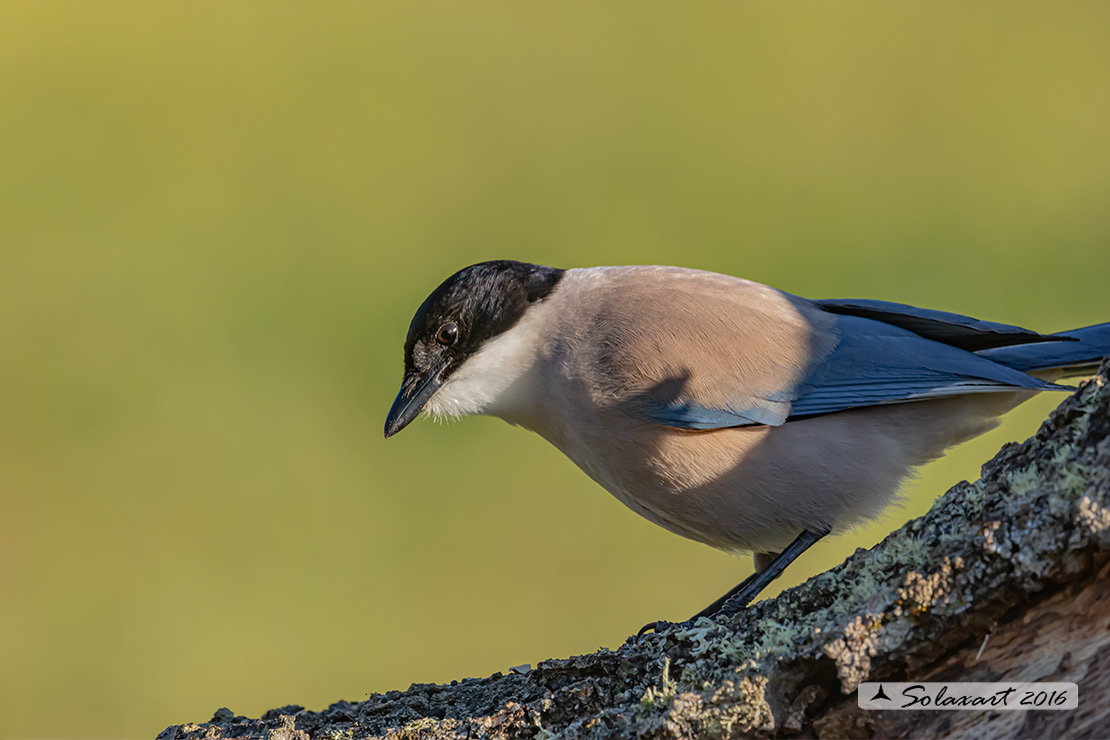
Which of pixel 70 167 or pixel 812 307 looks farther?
pixel 70 167

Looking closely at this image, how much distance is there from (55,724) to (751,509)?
15.6ft

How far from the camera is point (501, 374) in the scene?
4297 mm

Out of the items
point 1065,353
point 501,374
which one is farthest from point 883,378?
point 501,374

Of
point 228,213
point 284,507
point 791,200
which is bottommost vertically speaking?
point 284,507

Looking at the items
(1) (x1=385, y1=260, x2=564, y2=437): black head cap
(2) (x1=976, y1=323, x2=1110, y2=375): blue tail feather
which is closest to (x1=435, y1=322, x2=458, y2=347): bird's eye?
(1) (x1=385, y1=260, x2=564, y2=437): black head cap

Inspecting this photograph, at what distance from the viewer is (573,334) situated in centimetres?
416

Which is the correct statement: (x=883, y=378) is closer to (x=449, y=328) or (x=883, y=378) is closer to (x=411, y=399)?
(x=449, y=328)

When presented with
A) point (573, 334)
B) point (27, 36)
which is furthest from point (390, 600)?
point (27, 36)

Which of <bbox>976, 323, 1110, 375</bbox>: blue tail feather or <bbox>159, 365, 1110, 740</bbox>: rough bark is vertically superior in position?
<bbox>976, 323, 1110, 375</bbox>: blue tail feather

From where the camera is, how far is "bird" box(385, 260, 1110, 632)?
3.80 metres

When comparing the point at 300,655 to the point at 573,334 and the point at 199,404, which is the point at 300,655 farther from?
the point at 573,334

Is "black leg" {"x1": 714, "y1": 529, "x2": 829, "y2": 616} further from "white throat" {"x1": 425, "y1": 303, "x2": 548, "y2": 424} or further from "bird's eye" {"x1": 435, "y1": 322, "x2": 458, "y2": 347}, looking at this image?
"bird's eye" {"x1": 435, "y1": 322, "x2": 458, "y2": 347}

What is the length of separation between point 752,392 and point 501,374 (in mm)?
1076

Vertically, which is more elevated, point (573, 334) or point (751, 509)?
point (573, 334)
